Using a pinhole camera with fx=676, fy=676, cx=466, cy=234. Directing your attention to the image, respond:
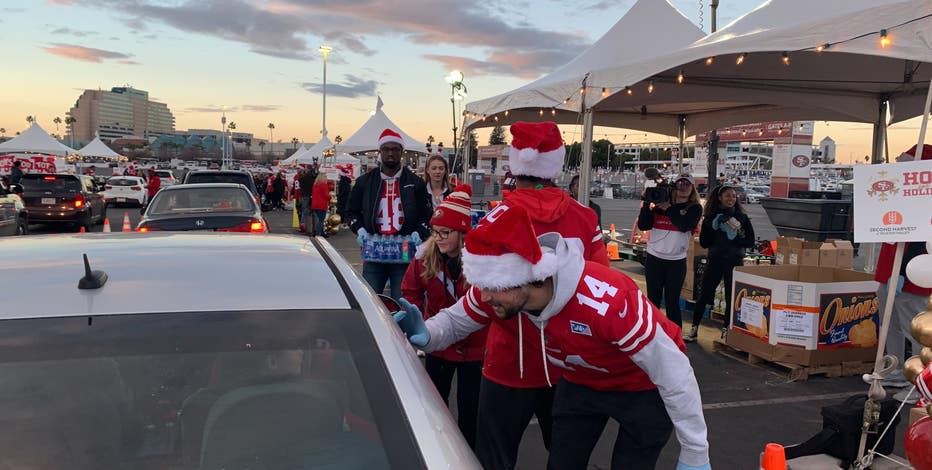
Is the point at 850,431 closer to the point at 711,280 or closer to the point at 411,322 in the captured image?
the point at 411,322

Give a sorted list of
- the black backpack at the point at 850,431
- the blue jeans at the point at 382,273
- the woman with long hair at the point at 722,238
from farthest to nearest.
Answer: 1. the woman with long hair at the point at 722,238
2. the blue jeans at the point at 382,273
3. the black backpack at the point at 850,431

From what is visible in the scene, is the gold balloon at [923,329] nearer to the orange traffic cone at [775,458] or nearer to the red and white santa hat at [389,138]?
the orange traffic cone at [775,458]

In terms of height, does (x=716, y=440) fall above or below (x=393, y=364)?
below

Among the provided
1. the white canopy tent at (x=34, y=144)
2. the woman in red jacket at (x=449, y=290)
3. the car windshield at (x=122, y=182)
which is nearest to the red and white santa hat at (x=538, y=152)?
the woman in red jacket at (x=449, y=290)

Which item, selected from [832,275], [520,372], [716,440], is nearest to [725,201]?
[832,275]

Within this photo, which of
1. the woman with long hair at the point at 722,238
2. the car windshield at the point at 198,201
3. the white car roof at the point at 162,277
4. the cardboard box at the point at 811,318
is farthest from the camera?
the car windshield at the point at 198,201

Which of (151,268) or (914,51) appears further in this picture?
(914,51)

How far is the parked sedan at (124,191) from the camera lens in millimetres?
26656

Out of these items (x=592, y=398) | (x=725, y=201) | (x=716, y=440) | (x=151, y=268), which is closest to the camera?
(x=151, y=268)

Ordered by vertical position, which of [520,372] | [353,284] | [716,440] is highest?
[353,284]

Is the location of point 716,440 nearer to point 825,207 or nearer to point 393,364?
point 393,364

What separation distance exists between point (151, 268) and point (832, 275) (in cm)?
616

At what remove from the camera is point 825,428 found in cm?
384

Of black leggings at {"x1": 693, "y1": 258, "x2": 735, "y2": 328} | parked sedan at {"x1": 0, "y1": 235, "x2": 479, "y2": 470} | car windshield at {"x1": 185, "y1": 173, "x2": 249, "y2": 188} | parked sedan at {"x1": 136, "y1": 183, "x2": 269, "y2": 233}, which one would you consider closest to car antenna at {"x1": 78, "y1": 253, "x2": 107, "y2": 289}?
parked sedan at {"x1": 0, "y1": 235, "x2": 479, "y2": 470}
